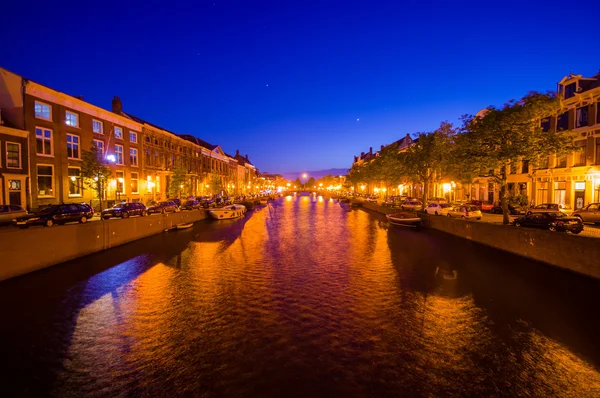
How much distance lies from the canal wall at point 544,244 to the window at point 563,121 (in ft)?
69.3

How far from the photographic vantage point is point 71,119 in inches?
1377

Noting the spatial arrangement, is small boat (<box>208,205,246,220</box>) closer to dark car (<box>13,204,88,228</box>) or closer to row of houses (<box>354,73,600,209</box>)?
dark car (<box>13,204,88,228</box>)

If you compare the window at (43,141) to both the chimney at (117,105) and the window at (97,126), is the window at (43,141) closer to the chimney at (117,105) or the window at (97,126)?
the window at (97,126)

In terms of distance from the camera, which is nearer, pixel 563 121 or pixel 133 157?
pixel 563 121

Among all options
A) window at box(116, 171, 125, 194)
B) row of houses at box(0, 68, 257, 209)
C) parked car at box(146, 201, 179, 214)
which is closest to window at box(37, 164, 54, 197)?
row of houses at box(0, 68, 257, 209)

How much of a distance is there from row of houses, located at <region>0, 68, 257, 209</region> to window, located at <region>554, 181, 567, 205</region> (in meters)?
45.1

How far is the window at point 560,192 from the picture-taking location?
35.7m

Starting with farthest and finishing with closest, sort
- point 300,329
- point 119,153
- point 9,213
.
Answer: point 119,153, point 9,213, point 300,329

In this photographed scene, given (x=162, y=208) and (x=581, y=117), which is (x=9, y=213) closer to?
(x=162, y=208)

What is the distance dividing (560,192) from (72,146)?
52655 mm

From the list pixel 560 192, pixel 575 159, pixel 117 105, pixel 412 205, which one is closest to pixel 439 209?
pixel 412 205

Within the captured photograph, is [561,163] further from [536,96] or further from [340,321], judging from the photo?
[340,321]

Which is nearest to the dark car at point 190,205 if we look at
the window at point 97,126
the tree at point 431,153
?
the window at point 97,126

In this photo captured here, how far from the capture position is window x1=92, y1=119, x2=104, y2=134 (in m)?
38.5
